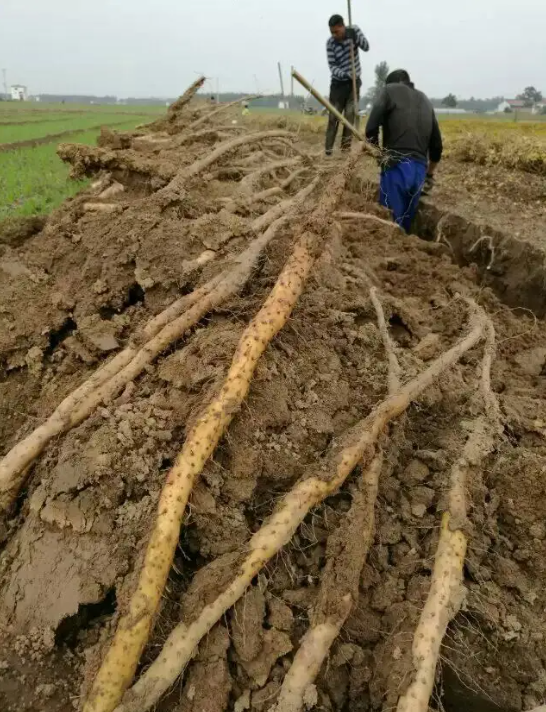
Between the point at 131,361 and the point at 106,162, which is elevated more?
the point at 106,162

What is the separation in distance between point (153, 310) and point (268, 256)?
0.74 metres

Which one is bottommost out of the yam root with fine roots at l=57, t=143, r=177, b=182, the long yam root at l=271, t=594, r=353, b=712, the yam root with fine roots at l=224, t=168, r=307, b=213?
the long yam root at l=271, t=594, r=353, b=712

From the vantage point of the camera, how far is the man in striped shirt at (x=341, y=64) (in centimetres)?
721

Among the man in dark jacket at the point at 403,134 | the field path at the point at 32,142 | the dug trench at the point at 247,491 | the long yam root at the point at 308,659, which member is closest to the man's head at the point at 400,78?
the man in dark jacket at the point at 403,134

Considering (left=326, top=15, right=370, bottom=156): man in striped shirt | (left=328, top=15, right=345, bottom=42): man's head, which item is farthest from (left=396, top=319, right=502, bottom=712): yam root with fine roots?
(left=328, top=15, right=345, bottom=42): man's head

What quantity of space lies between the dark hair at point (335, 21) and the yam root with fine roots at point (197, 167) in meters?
2.85

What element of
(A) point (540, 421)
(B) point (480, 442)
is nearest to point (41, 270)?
(B) point (480, 442)

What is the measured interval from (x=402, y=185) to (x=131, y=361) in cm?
452

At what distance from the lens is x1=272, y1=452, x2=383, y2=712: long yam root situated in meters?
1.63

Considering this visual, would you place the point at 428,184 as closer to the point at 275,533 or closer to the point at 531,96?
the point at 275,533

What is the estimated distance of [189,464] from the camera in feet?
6.34

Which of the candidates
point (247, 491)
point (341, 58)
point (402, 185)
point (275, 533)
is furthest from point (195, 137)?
point (275, 533)

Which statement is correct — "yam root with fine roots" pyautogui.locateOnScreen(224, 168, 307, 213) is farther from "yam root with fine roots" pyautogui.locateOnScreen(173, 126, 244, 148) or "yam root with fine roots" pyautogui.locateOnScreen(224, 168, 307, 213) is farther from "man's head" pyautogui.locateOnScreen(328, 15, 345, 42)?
"man's head" pyautogui.locateOnScreen(328, 15, 345, 42)

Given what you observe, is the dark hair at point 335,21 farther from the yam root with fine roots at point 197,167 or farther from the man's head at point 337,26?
the yam root with fine roots at point 197,167
